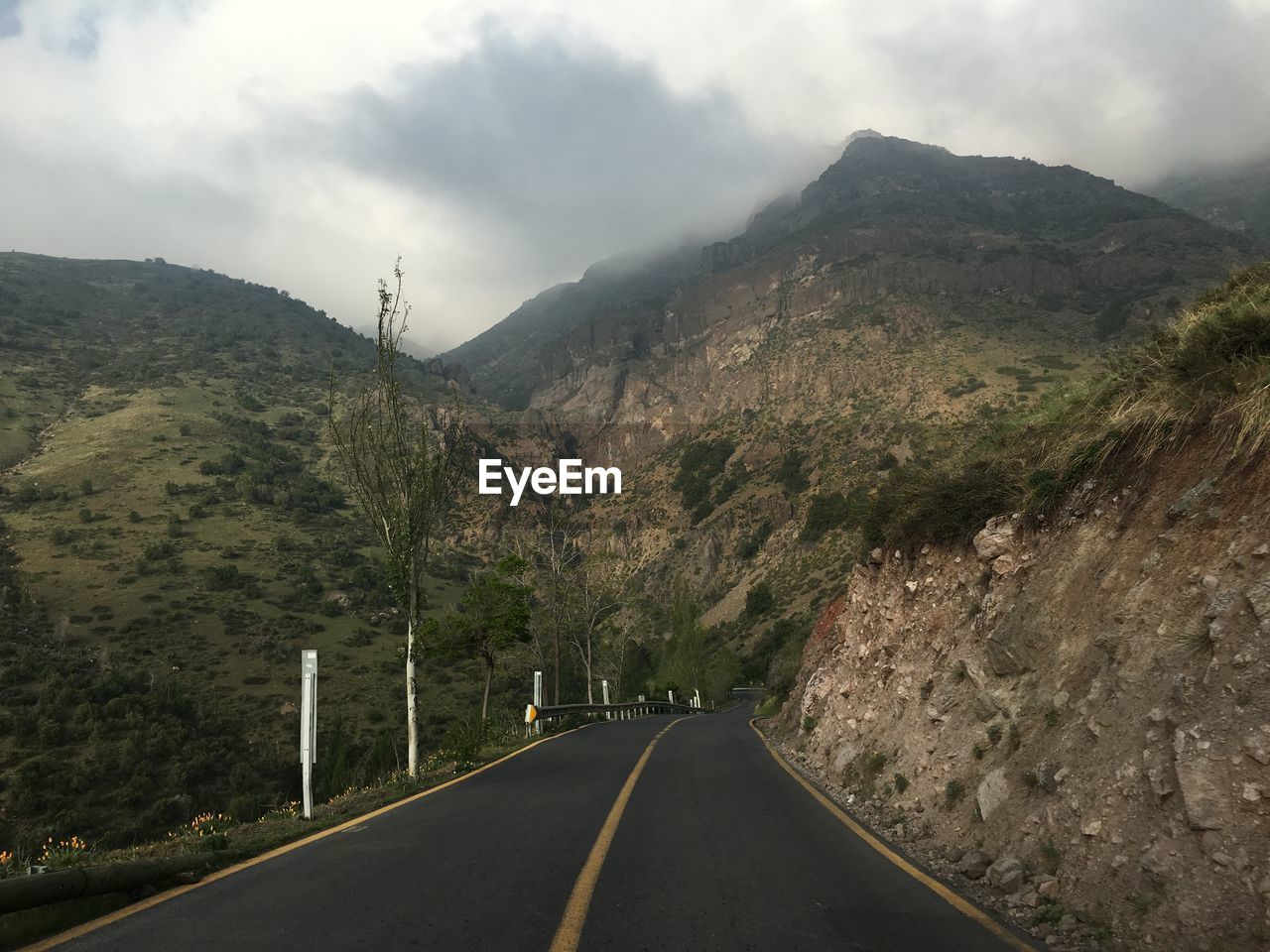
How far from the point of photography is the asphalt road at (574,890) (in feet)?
14.3

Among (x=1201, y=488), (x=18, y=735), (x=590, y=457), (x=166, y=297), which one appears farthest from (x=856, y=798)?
(x=166, y=297)

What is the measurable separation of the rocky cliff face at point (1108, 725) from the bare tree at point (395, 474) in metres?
10.3

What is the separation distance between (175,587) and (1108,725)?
6779cm

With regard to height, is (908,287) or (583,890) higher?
(908,287)

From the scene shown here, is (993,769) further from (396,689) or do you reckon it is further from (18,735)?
(396,689)

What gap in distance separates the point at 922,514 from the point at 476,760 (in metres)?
10.7

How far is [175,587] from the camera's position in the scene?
189ft

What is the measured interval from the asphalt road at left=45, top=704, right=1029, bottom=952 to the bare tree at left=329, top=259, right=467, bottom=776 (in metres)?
7.00

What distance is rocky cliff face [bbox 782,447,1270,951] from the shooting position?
14.3 ft

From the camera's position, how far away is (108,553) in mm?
61125

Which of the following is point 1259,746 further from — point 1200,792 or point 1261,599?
point 1261,599

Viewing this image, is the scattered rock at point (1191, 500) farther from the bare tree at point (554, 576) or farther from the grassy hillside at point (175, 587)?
the bare tree at point (554, 576)

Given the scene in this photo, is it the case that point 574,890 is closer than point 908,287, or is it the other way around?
point 574,890

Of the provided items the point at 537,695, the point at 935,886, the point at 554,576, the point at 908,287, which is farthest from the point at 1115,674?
the point at 908,287
